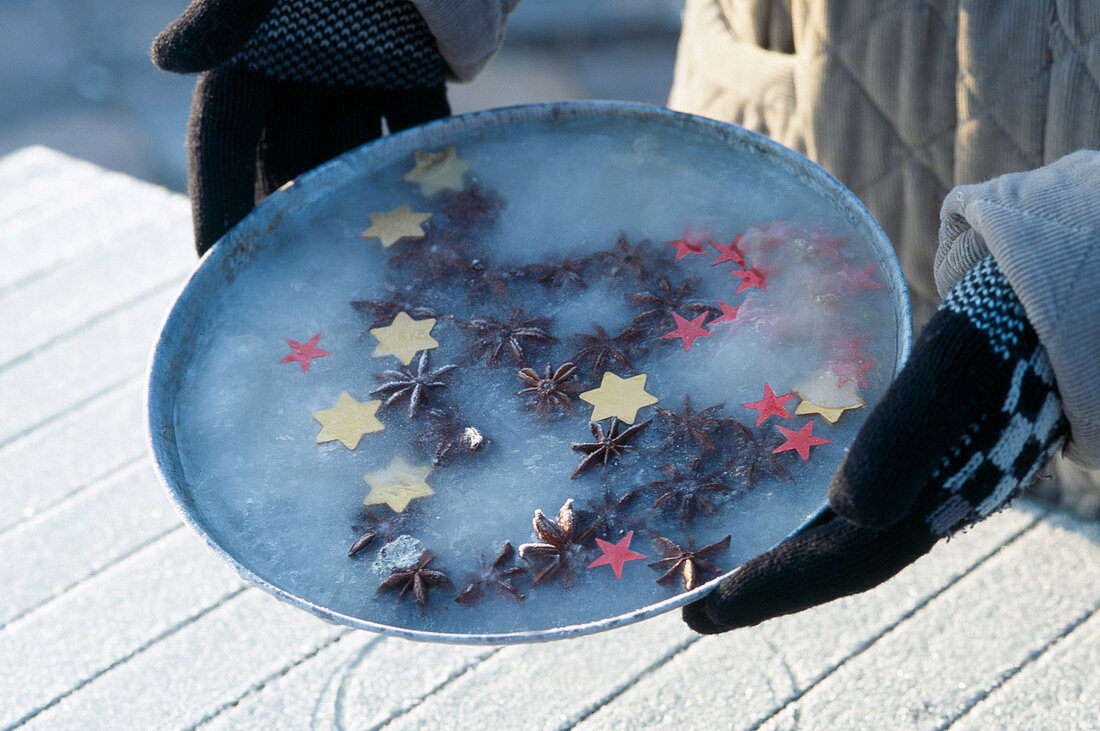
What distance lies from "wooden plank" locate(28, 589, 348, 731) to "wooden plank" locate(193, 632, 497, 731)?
3cm

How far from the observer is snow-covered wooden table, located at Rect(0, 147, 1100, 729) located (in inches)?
59.4

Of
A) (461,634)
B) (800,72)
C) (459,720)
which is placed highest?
(800,72)

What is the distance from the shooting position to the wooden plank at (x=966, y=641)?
1.49 metres

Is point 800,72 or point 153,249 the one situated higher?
point 800,72

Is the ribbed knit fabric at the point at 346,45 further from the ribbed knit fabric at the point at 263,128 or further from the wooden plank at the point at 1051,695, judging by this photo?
the wooden plank at the point at 1051,695

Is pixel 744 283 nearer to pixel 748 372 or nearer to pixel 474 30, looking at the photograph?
pixel 748 372

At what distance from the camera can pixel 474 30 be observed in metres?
1.41

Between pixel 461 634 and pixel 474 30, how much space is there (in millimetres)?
861

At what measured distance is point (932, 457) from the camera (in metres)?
0.87

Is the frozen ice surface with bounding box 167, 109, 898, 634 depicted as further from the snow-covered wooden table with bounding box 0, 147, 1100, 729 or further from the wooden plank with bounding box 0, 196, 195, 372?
the wooden plank with bounding box 0, 196, 195, 372

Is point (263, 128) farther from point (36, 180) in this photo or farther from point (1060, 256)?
point (36, 180)

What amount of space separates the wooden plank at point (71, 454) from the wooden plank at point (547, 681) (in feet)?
2.79

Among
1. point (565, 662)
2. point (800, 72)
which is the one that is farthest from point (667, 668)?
point (800, 72)

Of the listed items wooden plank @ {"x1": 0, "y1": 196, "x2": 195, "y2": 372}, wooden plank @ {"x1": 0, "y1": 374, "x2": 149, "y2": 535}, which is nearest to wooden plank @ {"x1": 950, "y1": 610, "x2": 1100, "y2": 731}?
wooden plank @ {"x1": 0, "y1": 374, "x2": 149, "y2": 535}
